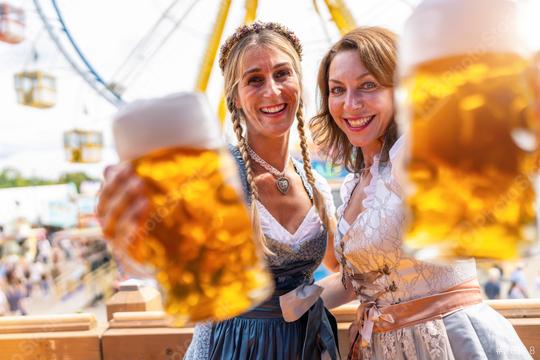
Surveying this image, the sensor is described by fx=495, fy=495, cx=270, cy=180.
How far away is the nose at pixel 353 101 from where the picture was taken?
0.78 metres

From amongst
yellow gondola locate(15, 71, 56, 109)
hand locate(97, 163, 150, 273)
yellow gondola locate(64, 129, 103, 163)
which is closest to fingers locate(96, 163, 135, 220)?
hand locate(97, 163, 150, 273)

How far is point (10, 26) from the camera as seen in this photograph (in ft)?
23.9

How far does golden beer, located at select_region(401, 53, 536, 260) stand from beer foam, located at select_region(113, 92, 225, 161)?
14 cm

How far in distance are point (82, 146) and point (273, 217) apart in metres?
6.08

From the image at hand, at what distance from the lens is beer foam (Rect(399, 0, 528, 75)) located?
0.92 feet

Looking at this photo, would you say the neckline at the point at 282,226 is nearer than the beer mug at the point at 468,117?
No

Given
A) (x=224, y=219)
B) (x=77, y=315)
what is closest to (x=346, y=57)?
(x=224, y=219)

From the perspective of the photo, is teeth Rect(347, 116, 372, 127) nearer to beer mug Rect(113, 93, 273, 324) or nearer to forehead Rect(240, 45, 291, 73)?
forehead Rect(240, 45, 291, 73)

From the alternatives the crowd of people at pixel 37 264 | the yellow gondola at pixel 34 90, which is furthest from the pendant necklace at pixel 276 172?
the yellow gondola at pixel 34 90

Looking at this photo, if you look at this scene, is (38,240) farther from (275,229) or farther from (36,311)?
(275,229)

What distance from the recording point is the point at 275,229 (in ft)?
2.85

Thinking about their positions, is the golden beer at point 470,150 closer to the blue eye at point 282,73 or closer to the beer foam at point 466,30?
the beer foam at point 466,30

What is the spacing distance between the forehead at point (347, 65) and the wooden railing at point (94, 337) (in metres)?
0.51

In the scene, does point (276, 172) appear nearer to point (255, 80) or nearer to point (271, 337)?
point (255, 80)
